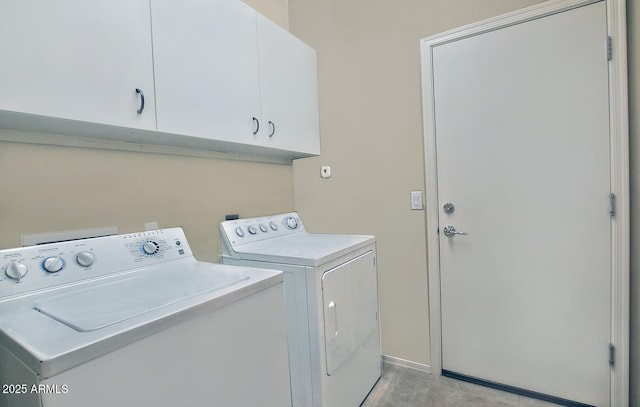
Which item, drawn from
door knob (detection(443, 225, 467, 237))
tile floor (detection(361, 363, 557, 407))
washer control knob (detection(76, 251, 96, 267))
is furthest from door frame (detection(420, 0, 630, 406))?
washer control knob (detection(76, 251, 96, 267))

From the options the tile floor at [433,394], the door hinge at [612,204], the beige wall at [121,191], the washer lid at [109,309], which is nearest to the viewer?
the washer lid at [109,309]

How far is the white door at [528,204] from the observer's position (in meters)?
1.62

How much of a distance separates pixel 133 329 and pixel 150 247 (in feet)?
2.36

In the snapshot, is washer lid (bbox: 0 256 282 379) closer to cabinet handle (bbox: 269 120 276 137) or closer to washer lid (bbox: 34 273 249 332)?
washer lid (bbox: 34 273 249 332)

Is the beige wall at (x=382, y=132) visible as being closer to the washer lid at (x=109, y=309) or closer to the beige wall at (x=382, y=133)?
the beige wall at (x=382, y=133)

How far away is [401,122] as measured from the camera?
2.08 meters

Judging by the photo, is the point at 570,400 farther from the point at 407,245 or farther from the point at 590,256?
the point at 407,245

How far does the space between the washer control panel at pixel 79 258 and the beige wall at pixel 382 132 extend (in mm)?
1252

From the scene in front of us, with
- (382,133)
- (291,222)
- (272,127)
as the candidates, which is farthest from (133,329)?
(382,133)

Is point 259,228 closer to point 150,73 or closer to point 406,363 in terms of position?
point 150,73

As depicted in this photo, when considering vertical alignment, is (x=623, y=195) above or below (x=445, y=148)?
below

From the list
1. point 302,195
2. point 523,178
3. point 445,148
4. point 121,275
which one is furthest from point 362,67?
point 121,275

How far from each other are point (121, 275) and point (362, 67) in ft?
6.21

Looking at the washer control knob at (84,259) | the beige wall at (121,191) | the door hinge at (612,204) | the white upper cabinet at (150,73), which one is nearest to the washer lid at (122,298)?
the washer control knob at (84,259)
